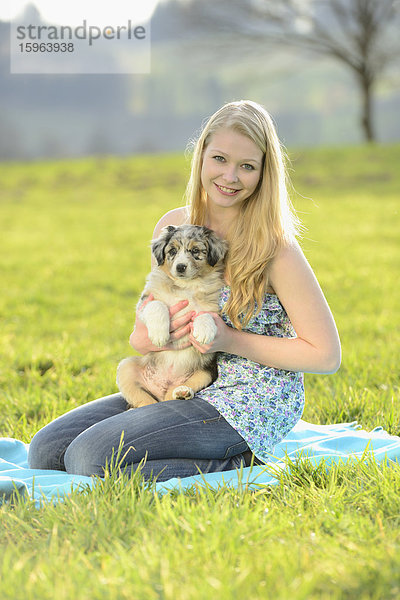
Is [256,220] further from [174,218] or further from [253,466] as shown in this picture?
[253,466]

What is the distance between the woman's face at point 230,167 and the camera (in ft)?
10.1

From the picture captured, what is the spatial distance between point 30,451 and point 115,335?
10.8 ft

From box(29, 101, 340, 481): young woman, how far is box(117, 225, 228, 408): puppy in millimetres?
71

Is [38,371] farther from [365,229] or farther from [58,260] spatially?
[365,229]

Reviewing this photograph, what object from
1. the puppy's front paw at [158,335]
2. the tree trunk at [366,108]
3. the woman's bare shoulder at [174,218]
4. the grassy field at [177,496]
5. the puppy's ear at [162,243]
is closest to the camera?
the grassy field at [177,496]

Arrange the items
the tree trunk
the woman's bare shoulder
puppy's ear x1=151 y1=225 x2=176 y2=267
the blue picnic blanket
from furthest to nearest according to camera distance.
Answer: the tree trunk, the woman's bare shoulder, puppy's ear x1=151 y1=225 x2=176 y2=267, the blue picnic blanket

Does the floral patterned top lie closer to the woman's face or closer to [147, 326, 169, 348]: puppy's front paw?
[147, 326, 169, 348]: puppy's front paw

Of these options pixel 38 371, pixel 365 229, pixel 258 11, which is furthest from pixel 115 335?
pixel 258 11

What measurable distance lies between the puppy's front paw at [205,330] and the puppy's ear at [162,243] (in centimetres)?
51

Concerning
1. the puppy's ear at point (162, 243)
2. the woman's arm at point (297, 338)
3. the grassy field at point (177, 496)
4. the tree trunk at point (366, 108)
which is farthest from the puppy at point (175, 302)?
the tree trunk at point (366, 108)

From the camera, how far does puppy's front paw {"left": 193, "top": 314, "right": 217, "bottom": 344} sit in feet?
9.67

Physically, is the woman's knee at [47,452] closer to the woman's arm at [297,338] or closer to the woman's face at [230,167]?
the woman's arm at [297,338]

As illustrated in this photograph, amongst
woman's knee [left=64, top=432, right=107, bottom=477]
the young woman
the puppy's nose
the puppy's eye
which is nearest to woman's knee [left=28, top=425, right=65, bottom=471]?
the young woman

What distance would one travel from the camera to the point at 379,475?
8.57ft
